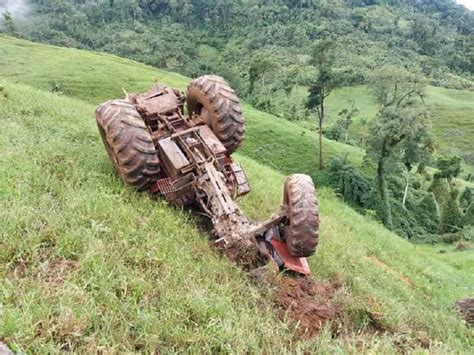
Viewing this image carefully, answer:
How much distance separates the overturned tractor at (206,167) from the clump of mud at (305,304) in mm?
269

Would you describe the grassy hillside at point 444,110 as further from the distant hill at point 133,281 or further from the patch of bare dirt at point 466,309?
the distant hill at point 133,281

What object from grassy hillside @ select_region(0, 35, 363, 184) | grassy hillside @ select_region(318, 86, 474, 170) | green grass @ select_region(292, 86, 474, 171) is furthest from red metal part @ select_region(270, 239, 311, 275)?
grassy hillside @ select_region(318, 86, 474, 170)

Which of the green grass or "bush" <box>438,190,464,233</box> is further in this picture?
the green grass

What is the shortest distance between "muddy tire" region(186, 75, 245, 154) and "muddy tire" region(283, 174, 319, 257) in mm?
2691

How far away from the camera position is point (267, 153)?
3812 cm

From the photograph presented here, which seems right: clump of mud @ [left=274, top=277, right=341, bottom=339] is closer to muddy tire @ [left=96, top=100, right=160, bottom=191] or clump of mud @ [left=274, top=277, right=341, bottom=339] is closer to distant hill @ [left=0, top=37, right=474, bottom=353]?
distant hill @ [left=0, top=37, right=474, bottom=353]

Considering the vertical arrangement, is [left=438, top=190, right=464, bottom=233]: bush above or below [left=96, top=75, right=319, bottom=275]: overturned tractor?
below

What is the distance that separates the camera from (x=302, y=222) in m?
6.04

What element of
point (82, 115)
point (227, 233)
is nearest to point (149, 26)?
point (82, 115)

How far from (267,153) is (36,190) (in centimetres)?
3200

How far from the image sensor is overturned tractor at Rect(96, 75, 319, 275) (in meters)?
6.07

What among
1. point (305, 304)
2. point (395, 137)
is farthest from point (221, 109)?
point (395, 137)

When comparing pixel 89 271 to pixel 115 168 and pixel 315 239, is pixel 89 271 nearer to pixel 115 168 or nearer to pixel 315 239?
pixel 315 239

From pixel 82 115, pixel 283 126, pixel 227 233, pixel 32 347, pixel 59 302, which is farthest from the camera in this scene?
pixel 283 126
